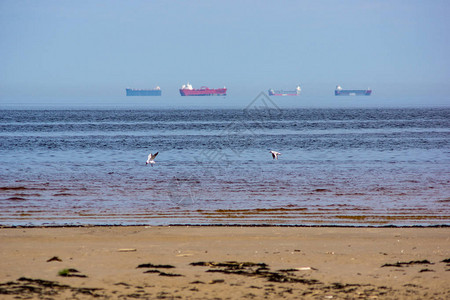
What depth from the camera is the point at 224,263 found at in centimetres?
958

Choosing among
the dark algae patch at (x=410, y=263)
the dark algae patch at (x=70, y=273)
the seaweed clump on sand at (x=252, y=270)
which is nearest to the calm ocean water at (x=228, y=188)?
the dark algae patch at (x=410, y=263)

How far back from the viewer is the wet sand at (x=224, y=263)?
7.97 metres

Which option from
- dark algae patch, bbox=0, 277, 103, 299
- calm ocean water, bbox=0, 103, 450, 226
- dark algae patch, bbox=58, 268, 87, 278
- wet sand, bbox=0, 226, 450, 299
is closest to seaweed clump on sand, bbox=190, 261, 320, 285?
wet sand, bbox=0, 226, 450, 299

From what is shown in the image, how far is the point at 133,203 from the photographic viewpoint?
18.1 metres

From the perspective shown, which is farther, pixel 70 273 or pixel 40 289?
pixel 70 273

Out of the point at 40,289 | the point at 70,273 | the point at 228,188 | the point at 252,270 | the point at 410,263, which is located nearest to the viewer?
the point at 40,289

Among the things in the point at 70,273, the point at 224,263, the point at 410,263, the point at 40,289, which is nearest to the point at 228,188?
the point at 224,263

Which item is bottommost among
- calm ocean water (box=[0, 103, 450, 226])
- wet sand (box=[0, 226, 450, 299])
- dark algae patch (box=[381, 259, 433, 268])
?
calm ocean water (box=[0, 103, 450, 226])

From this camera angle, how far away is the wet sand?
26.2ft

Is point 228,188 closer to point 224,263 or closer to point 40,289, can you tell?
point 224,263

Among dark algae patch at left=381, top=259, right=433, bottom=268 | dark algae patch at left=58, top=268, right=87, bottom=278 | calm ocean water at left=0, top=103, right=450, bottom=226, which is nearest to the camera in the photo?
dark algae patch at left=58, top=268, right=87, bottom=278

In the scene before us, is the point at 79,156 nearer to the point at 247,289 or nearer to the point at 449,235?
the point at 449,235

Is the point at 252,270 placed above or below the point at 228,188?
above

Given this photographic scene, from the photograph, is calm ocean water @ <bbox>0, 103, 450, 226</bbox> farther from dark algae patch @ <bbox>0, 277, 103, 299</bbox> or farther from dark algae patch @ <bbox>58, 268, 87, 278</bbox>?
dark algae patch @ <bbox>0, 277, 103, 299</bbox>
